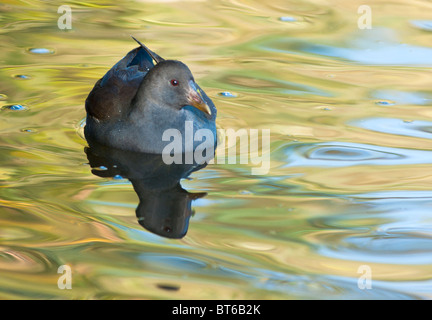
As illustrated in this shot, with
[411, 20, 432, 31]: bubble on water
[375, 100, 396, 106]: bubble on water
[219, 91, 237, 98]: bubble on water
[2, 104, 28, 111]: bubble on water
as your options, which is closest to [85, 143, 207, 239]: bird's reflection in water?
[2, 104, 28, 111]: bubble on water

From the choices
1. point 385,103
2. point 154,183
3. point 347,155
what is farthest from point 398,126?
point 154,183

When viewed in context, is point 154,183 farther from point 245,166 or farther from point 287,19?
point 287,19

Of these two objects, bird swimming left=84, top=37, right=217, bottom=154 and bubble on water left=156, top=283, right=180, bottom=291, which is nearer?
bubble on water left=156, top=283, right=180, bottom=291

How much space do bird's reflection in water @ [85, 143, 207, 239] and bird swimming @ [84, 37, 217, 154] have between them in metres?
0.11

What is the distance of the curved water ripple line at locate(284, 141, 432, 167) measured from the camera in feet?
18.7

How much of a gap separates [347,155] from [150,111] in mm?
1529

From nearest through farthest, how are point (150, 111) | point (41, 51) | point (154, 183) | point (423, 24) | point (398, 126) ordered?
point (154, 183)
point (150, 111)
point (398, 126)
point (41, 51)
point (423, 24)

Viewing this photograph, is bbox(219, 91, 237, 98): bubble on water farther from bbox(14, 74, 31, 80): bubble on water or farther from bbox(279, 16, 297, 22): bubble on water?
bbox(279, 16, 297, 22): bubble on water

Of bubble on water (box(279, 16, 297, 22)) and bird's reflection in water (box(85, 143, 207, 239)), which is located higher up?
bubble on water (box(279, 16, 297, 22))

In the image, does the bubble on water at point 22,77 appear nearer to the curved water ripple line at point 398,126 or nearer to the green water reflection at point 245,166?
the green water reflection at point 245,166

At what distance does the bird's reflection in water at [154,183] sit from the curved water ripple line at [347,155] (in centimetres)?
75

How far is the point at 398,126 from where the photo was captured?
639 cm

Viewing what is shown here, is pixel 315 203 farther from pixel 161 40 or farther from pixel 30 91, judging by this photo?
pixel 161 40

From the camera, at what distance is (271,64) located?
7.84 m
